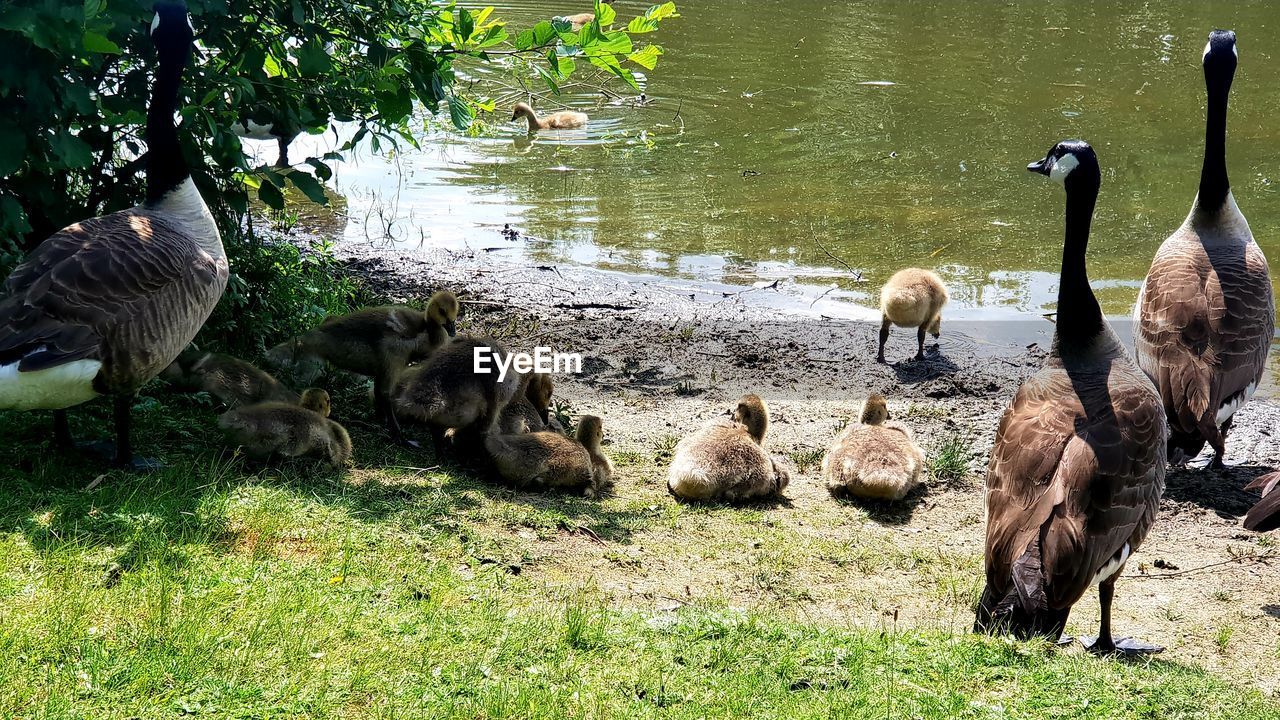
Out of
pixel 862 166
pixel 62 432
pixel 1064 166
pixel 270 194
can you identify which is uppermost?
pixel 862 166

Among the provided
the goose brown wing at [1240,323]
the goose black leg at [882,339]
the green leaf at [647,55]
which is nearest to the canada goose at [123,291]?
the green leaf at [647,55]

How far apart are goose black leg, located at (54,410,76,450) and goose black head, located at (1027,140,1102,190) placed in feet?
19.1

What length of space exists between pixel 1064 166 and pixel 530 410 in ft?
13.0

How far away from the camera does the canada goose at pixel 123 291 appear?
5.67 meters

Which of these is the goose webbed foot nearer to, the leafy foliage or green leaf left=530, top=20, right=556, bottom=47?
the leafy foliage

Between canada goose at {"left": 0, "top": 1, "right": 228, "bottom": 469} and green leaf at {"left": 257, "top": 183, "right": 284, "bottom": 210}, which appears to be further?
green leaf at {"left": 257, "top": 183, "right": 284, "bottom": 210}

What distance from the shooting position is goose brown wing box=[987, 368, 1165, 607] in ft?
16.8

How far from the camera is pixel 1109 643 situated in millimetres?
5445

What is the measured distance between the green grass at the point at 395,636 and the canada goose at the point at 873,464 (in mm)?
1045

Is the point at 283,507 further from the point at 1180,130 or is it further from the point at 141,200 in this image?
the point at 1180,130

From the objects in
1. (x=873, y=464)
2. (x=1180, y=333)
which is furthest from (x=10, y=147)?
(x=1180, y=333)

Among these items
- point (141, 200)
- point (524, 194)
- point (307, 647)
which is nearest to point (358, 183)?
point (524, 194)

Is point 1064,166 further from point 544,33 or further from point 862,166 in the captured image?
point 862,166

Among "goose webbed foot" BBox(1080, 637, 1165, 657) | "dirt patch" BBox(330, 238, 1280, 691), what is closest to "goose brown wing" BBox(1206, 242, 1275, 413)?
"dirt patch" BBox(330, 238, 1280, 691)
